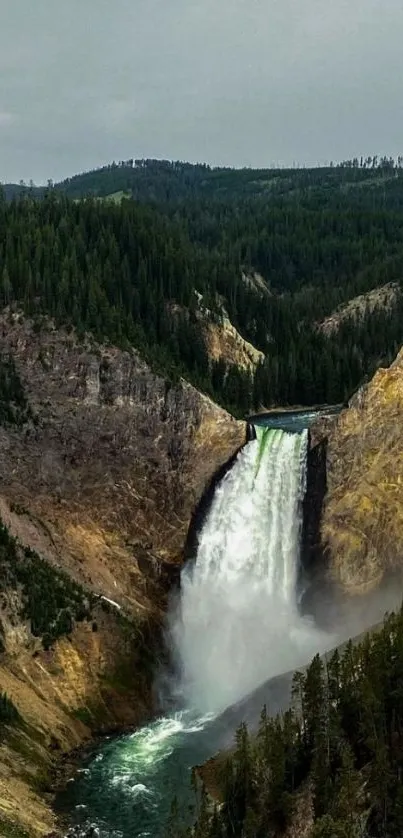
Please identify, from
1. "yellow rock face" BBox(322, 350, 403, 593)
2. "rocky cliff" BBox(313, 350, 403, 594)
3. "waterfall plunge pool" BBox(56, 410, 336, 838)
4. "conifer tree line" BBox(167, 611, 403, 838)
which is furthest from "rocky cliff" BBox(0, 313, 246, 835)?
"conifer tree line" BBox(167, 611, 403, 838)

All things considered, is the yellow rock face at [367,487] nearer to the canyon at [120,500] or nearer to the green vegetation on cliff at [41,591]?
the canyon at [120,500]

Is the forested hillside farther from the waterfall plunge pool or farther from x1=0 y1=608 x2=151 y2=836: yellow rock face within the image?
x1=0 y1=608 x2=151 y2=836: yellow rock face

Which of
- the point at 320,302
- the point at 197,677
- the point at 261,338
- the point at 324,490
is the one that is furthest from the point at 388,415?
the point at 320,302

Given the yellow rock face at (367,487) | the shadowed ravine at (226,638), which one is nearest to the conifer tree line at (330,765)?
the shadowed ravine at (226,638)

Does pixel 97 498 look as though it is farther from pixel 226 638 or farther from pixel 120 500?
pixel 226 638

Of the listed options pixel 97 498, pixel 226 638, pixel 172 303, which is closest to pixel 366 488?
pixel 226 638

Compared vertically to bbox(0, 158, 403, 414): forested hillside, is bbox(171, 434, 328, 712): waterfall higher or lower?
lower
